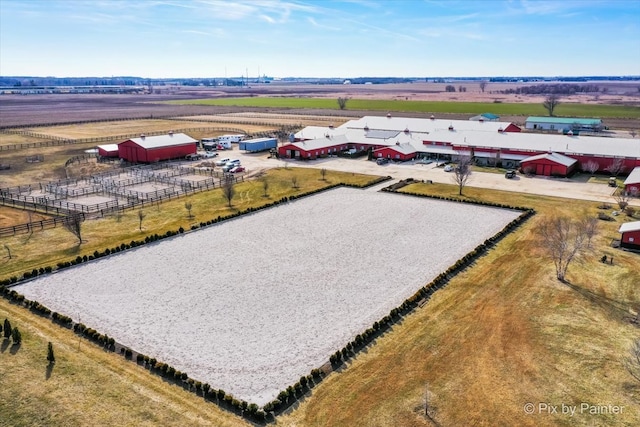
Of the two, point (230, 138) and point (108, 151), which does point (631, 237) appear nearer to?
point (230, 138)

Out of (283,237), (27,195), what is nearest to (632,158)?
(283,237)

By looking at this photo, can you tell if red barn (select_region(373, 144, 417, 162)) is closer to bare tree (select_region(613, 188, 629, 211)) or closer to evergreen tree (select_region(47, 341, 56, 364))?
bare tree (select_region(613, 188, 629, 211))

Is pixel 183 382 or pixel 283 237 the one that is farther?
→ pixel 283 237

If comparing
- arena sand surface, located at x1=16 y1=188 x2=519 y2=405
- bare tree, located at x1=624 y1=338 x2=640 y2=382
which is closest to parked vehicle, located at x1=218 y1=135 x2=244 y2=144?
arena sand surface, located at x1=16 y1=188 x2=519 y2=405

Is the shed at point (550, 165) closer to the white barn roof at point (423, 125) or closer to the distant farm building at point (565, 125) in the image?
the white barn roof at point (423, 125)

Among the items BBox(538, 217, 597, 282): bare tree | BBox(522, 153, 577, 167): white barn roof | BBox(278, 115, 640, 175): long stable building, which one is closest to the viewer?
BBox(538, 217, 597, 282): bare tree

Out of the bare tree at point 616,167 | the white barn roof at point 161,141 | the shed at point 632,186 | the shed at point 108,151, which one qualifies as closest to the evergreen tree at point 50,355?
the white barn roof at point 161,141

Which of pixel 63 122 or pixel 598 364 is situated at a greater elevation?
pixel 63 122

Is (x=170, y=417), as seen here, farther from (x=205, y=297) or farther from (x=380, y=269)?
(x=380, y=269)
